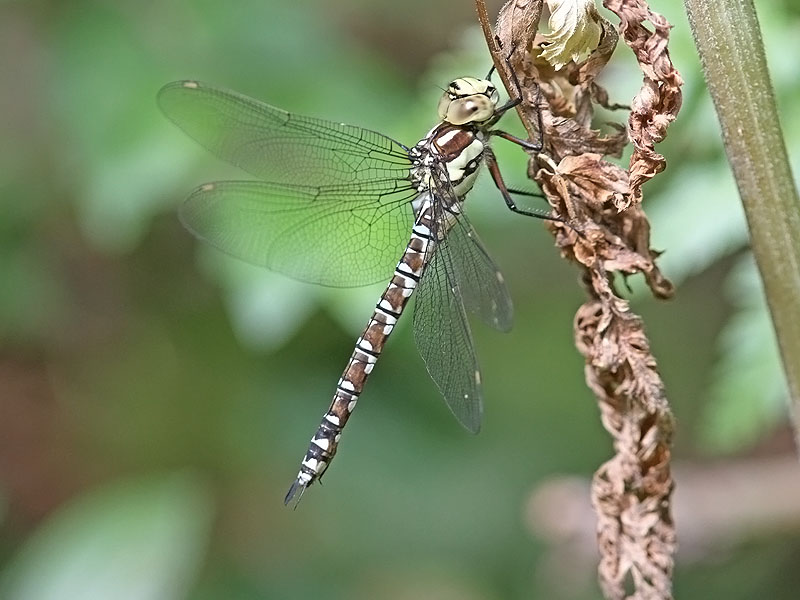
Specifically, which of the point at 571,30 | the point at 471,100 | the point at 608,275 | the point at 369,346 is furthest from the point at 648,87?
the point at 369,346

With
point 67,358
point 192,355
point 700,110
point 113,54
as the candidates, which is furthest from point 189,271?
point 700,110

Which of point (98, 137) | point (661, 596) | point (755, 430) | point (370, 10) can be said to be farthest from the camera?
point (370, 10)

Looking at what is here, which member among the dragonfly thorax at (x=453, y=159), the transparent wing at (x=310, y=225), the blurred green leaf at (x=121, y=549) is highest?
the dragonfly thorax at (x=453, y=159)

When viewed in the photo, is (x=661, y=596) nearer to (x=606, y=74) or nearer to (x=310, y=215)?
(x=310, y=215)

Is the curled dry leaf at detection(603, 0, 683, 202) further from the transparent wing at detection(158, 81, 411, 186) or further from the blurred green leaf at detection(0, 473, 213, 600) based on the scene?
the blurred green leaf at detection(0, 473, 213, 600)

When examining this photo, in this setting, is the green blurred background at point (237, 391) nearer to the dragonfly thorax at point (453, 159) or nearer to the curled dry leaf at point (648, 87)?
the dragonfly thorax at point (453, 159)

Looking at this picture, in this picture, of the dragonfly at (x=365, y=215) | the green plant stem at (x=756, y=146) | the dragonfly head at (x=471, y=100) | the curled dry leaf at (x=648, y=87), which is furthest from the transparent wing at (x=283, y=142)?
the green plant stem at (x=756, y=146)

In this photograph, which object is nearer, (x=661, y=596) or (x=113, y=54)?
(x=661, y=596)
